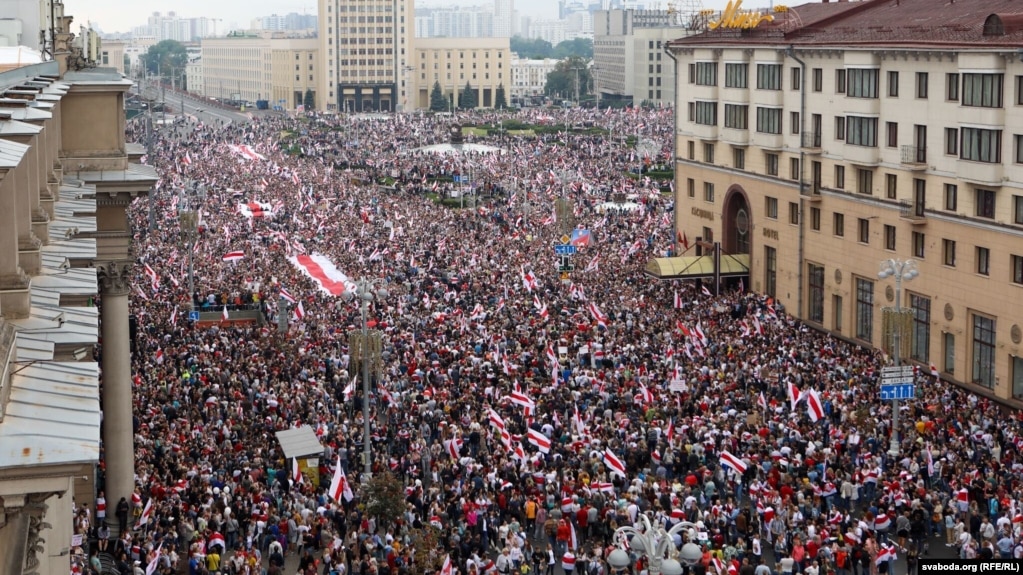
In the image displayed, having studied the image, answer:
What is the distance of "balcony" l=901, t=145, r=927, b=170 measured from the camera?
50812 millimetres

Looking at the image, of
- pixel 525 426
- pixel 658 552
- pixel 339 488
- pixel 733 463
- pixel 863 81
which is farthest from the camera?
pixel 863 81

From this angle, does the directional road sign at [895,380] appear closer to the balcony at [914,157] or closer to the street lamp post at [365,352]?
the street lamp post at [365,352]

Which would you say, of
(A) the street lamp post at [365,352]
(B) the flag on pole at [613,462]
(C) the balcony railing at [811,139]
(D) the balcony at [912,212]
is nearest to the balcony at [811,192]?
(C) the balcony railing at [811,139]

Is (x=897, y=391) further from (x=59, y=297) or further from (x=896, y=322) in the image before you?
(x=59, y=297)

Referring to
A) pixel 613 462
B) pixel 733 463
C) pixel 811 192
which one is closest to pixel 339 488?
pixel 613 462

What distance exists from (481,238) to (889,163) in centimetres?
2764

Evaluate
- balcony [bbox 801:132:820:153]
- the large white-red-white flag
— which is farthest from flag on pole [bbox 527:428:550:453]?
balcony [bbox 801:132:820:153]

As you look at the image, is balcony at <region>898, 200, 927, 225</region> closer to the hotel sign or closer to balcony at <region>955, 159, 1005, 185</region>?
balcony at <region>955, 159, 1005, 185</region>

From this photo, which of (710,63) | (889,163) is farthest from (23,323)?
(710,63)

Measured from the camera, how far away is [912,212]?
51.2m

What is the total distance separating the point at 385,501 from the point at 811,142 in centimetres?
3135

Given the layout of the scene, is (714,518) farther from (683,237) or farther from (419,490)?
(683,237)

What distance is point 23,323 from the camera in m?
16.4

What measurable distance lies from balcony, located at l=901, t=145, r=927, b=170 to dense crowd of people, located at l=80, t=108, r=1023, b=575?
6355 millimetres
